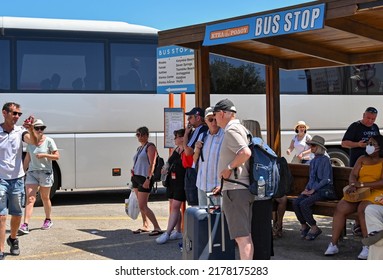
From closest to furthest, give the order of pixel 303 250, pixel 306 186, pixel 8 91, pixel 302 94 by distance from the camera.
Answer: pixel 303 250 → pixel 306 186 → pixel 8 91 → pixel 302 94

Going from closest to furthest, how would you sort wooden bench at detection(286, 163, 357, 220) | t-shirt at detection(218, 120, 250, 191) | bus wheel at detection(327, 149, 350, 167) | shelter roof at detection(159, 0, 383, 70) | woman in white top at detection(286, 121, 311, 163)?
t-shirt at detection(218, 120, 250, 191), shelter roof at detection(159, 0, 383, 70), wooden bench at detection(286, 163, 357, 220), woman in white top at detection(286, 121, 311, 163), bus wheel at detection(327, 149, 350, 167)

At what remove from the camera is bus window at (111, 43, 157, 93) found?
12539 mm

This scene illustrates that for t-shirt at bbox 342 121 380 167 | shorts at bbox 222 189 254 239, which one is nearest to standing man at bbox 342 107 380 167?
t-shirt at bbox 342 121 380 167

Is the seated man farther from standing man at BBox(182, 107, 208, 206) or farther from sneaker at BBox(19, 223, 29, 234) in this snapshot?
sneaker at BBox(19, 223, 29, 234)

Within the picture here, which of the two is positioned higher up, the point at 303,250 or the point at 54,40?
the point at 54,40

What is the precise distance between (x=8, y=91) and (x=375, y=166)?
765cm

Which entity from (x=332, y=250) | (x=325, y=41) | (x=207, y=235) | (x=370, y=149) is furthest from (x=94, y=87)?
(x=207, y=235)

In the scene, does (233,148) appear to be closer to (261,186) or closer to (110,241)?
(261,186)

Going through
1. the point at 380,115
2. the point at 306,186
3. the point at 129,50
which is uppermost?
the point at 129,50

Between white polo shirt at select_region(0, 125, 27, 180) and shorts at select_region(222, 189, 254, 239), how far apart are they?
2837 millimetres

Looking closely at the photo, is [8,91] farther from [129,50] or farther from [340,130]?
[340,130]

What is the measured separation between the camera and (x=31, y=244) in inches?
317
